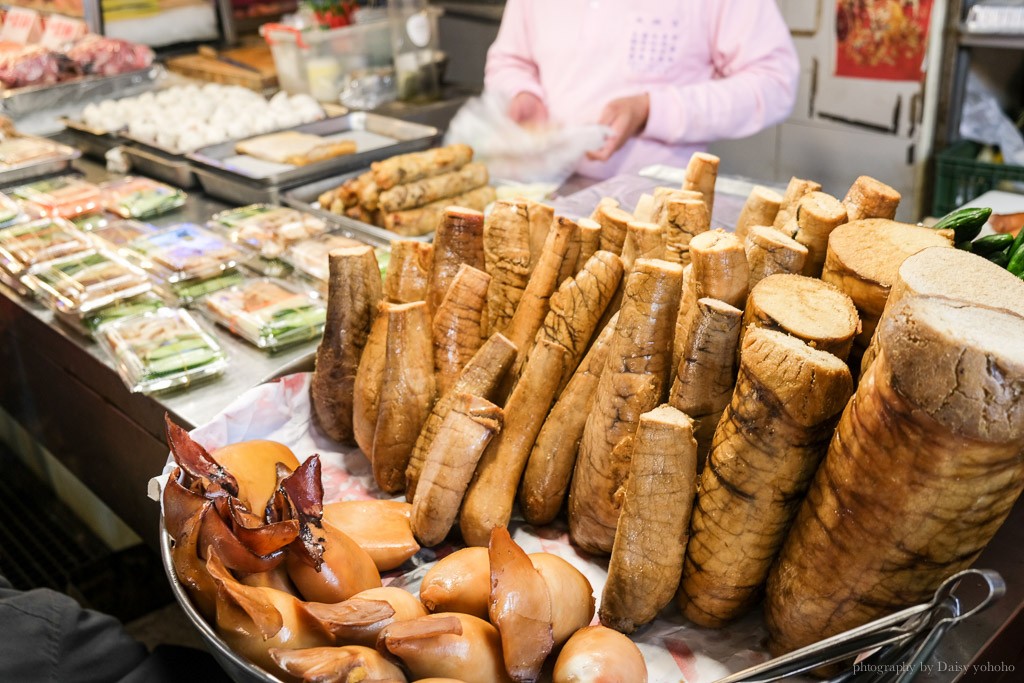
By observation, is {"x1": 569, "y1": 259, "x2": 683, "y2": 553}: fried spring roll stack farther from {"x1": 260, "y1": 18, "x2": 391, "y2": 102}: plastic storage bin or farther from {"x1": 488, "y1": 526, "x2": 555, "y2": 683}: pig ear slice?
{"x1": 260, "y1": 18, "x2": 391, "y2": 102}: plastic storage bin

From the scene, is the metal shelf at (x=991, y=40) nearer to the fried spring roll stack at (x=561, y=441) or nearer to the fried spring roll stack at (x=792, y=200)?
the fried spring roll stack at (x=792, y=200)

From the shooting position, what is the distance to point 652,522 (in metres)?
0.96

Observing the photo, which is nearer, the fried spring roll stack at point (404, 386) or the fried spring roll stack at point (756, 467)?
the fried spring roll stack at point (756, 467)

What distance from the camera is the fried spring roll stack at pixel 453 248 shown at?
4.33ft

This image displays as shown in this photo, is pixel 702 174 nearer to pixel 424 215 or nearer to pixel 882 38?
pixel 424 215

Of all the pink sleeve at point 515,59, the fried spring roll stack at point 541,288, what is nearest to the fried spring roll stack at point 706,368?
the fried spring roll stack at point 541,288

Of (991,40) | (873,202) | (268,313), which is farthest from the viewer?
(991,40)

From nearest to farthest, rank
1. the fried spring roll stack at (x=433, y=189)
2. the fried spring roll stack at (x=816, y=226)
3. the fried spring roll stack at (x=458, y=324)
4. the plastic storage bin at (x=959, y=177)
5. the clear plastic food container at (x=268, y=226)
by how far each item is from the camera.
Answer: the fried spring roll stack at (x=816, y=226) → the fried spring roll stack at (x=458, y=324) → the clear plastic food container at (x=268, y=226) → the fried spring roll stack at (x=433, y=189) → the plastic storage bin at (x=959, y=177)

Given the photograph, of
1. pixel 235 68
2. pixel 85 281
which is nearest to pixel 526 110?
pixel 85 281

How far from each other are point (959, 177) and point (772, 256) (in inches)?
126

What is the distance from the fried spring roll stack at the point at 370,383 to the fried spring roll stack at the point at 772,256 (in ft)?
1.80

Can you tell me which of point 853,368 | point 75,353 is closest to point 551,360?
point 853,368

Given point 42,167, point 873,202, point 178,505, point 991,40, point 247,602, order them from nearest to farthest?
point 247,602 → point 178,505 → point 873,202 → point 42,167 → point 991,40

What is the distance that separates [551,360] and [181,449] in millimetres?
493
